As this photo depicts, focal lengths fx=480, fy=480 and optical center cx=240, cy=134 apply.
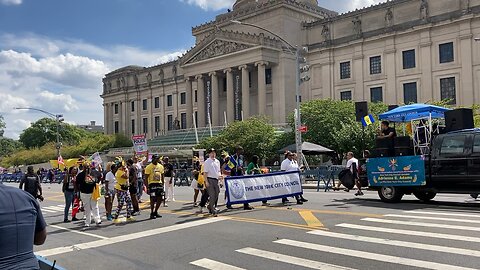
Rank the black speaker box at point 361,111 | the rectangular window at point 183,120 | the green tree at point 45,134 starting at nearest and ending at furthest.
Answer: the black speaker box at point 361,111, the rectangular window at point 183,120, the green tree at point 45,134

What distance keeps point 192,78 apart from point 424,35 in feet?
116

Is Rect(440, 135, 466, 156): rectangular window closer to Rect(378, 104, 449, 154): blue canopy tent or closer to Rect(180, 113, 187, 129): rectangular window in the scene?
Rect(378, 104, 449, 154): blue canopy tent

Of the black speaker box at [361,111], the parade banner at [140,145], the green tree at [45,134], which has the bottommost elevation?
the parade banner at [140,145]

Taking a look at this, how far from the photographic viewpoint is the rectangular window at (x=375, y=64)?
59991 mm

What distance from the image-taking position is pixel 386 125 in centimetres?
1584

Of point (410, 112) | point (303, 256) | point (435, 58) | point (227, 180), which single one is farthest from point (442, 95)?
point (303, 256)

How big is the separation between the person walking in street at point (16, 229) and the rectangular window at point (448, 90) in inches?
2180

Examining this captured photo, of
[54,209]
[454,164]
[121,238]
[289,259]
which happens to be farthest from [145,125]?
[289,259]

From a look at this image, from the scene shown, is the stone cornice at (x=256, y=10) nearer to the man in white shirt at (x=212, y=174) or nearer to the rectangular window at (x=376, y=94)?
the rectangular window at (x=376, y=94)

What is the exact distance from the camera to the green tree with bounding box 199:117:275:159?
4631cm

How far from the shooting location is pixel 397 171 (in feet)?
49.6

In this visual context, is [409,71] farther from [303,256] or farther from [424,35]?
[303,256]

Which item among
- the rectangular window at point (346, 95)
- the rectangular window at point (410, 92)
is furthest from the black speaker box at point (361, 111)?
the rectangular window at point (346, 95)

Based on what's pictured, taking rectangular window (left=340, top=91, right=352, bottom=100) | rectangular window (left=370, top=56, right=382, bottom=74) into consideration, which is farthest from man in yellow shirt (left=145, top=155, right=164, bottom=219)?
rectangular window (left=340, top=91, right=352, bottom=100)
